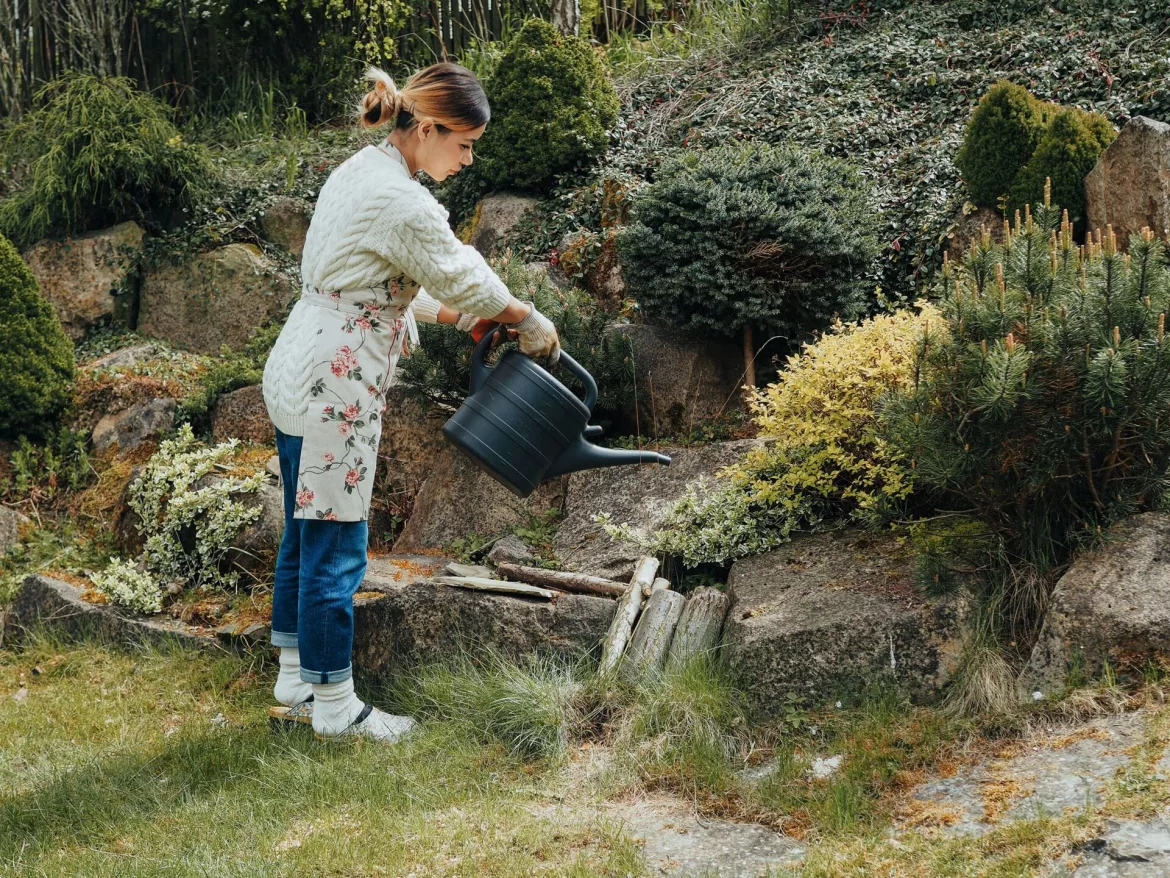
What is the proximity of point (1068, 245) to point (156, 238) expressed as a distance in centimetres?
592

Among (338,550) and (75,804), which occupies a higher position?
(338,550)

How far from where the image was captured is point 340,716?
3.54 m

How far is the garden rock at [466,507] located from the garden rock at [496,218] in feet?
6.65

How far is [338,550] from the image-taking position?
3439 mm

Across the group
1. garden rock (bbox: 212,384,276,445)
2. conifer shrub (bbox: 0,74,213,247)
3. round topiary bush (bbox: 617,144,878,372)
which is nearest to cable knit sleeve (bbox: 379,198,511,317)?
round topiary bush (bbox: 617,144,878,372)

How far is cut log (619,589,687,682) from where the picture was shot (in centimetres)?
365

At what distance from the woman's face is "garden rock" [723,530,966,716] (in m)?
1.61

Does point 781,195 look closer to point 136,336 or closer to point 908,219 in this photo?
point 908,219

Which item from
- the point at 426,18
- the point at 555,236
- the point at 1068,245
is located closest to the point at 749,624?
the point at 1068,245

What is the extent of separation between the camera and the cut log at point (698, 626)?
12.0ft

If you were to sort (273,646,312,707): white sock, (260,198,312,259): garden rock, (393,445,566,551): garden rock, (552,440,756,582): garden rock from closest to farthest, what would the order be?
(273,646,312,707): white sock → (552,440,756,582): garden rock → (393,445,566,551): garden rock → (260,198,312,259): garden rock

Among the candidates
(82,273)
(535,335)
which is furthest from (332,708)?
(82,273)

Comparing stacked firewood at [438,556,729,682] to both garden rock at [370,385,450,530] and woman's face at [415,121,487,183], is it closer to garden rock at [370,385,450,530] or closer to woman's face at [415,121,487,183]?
garden rock at [370,385,450,530]

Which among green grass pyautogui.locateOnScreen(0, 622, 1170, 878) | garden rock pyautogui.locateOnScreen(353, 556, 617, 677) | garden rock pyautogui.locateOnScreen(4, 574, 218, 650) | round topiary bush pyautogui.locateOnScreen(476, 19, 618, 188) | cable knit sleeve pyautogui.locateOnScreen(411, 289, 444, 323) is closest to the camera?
green grass pyautogui.locateOnScreen(0, 622, 1170, 878)
